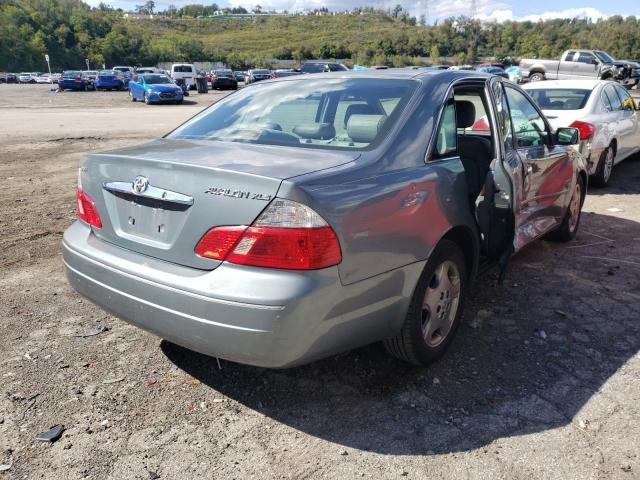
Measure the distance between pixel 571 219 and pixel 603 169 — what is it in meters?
3.02

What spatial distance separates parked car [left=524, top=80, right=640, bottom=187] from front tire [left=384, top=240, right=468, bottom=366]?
490 centimetres

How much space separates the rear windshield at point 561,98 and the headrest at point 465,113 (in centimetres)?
498

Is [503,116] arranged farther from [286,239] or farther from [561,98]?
[561,98]

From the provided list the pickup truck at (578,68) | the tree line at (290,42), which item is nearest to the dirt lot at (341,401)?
the pickup truck at (578,68)

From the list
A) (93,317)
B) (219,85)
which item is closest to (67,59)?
(219,85)

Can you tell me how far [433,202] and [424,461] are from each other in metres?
1.30

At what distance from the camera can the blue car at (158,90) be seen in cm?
2808

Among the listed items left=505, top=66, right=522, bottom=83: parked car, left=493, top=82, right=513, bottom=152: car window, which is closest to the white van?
left=505, top=66, right=522, bottom=83: parked car

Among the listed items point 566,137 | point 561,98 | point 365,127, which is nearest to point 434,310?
point 365,127

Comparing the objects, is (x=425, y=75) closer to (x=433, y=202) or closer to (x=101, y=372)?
(x=433, y=202)

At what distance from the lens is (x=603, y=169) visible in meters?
7.85

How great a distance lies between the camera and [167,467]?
233 centimetres

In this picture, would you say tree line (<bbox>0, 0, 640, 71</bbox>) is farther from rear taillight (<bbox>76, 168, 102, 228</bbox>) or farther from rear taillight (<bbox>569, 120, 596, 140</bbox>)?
rear taillight (<bbox>76, 168, 102, 228</bbox>)

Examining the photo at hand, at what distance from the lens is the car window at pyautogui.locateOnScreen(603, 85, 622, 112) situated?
8.34 meters
